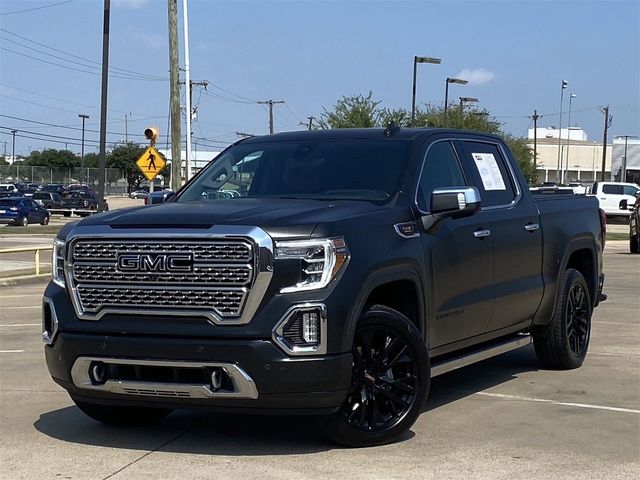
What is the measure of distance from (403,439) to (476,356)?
1.20m

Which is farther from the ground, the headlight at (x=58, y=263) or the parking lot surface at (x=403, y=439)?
the headlight at (x=58, y=263)

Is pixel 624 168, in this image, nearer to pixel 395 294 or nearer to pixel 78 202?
pixel 78 202

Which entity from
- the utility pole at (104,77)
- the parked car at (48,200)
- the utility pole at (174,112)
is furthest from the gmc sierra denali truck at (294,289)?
the parked car at (48,200)

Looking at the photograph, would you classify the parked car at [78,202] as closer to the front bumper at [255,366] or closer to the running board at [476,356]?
the running board at [476,356]

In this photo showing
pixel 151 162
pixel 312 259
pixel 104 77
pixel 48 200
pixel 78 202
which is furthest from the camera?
pixel 48 200

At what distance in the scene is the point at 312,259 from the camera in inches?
215

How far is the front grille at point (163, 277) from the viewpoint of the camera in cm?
540

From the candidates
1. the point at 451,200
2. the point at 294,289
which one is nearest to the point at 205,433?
the point at 294,289

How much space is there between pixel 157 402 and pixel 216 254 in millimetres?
945

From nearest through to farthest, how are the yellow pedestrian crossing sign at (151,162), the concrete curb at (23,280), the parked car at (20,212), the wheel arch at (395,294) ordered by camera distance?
the wheel arch at (395,294) → the concrete curb at (23,280) → the yellow pedestrian crossing sign at (151,162) → the parked car at (20,212)

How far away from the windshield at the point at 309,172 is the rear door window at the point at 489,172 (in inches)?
32.9

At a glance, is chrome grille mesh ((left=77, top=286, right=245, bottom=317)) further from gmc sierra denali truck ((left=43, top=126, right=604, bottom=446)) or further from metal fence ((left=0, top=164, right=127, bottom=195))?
metal fence ((left=0, top=164, right=127, bottom=195))

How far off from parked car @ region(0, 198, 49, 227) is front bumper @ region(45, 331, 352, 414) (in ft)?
132

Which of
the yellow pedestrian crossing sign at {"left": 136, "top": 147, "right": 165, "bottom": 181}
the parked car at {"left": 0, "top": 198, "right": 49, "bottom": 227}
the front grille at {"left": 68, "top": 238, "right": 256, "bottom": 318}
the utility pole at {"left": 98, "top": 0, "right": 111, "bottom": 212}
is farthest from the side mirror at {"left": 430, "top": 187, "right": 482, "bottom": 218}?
the parked car at {"left": 0, "top": 198, "right": 49, "bottom": 227}
